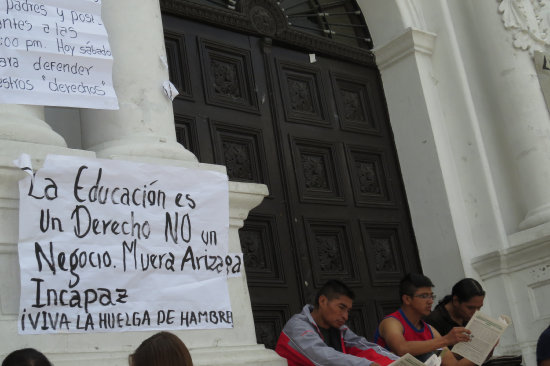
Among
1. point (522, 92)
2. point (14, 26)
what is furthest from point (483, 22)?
point (14, 26)

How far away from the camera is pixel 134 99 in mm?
4793

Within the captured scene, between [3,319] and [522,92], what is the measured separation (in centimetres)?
539

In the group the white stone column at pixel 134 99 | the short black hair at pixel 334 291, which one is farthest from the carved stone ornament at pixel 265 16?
the short black hair at pixel 334 291

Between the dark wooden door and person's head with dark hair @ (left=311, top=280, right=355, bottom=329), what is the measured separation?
1.16 metres

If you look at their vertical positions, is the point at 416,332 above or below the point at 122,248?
below

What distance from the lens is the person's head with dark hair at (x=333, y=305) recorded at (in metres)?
Result: 5.00

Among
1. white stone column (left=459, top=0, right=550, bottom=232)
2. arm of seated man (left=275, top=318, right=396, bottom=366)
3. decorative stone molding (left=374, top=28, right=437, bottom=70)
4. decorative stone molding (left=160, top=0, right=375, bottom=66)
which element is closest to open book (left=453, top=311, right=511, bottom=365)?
arm of seated man (left=275, top=318, right=396, bottom=366)

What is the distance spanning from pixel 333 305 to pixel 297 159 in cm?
220

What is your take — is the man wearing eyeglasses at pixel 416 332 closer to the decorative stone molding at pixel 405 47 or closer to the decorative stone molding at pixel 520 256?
the decorative stone molding at pixel 520 256

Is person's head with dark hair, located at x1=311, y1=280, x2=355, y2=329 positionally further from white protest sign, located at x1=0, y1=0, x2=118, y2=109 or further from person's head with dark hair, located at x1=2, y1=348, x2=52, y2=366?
person's head with dark hair, located at x1=2, y1=348, x2=52, y2=366

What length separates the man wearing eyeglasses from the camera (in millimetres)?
5281

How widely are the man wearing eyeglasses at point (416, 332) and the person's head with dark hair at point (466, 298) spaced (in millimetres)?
398

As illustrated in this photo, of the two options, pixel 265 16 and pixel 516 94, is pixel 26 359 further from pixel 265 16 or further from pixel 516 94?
pixel 516 94

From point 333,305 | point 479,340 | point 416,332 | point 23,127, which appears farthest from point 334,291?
point 23,127
